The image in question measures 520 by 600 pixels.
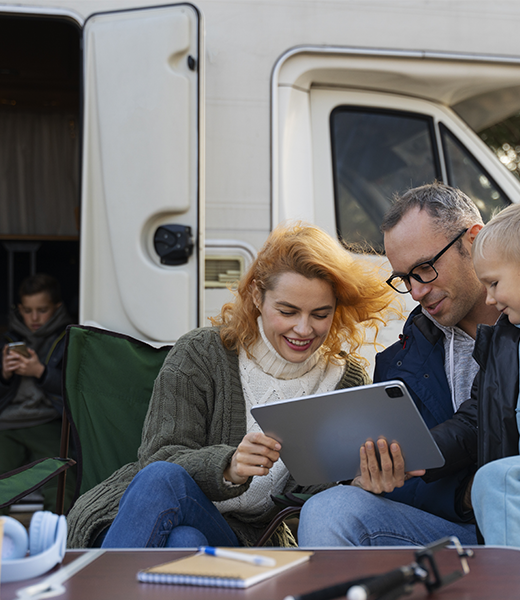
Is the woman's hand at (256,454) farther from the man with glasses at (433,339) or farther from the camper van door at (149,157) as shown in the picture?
the camper van door at (149,157)

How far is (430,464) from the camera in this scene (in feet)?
5.29

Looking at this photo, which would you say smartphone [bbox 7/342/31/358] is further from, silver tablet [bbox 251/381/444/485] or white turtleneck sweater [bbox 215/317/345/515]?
silver tablet [bbox 251/381/444/485]

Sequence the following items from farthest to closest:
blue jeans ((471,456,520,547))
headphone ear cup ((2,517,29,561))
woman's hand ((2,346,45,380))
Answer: woman's hand ((2,346,45,380)) → blue jeans ((471,456,520,547)) → headphone ear cup ((2,517,29,561))

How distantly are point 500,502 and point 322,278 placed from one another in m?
0.92

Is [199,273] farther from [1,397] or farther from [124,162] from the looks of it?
[1,397]

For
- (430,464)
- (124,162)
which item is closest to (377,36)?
(124,162)

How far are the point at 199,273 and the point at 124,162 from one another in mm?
464

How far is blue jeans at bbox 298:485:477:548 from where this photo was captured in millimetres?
1641

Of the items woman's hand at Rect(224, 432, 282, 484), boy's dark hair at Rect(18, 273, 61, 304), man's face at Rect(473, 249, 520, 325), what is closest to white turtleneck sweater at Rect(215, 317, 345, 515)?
woman's hand at Rect(224, 432, 282, 484)

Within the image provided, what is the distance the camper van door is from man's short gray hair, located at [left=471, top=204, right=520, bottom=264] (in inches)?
41.1

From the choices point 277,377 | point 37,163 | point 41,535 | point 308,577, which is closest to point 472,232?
point 277,377

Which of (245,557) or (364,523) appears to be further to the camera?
(364,523)

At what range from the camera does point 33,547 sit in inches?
44.6

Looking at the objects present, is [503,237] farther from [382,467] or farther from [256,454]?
[256,454]
